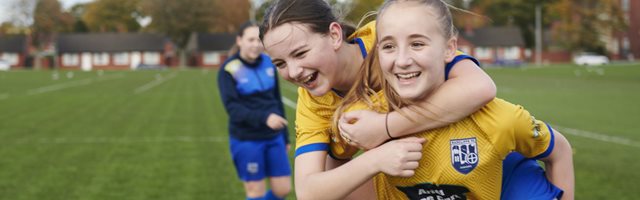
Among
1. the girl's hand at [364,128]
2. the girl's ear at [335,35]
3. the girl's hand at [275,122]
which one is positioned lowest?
the girl's hand at [275,122]

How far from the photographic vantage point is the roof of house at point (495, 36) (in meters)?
105

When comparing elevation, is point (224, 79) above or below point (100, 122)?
above

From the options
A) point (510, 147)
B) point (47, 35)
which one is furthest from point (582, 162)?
point (47, 35)

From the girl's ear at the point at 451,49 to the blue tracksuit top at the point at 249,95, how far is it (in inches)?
A: 163

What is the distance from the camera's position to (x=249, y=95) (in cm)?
720

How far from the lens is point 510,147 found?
2.88 metres

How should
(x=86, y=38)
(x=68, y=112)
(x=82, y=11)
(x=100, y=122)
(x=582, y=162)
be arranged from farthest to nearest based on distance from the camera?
(x=82, y=11) → (x=86, y=38) → (x=68, y=112) → (x=100, y=122) → (x=582, y=162)

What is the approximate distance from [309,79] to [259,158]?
4.32 meters

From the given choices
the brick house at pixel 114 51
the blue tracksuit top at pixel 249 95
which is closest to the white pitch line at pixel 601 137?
the blue tracksuit top at pixel 249 95

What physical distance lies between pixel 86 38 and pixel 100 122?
313 feet

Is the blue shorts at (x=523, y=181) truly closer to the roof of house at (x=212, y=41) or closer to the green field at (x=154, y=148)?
the green field at (x=154, y=148)

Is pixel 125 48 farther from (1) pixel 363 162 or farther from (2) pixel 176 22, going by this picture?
(1) pixel 363 162

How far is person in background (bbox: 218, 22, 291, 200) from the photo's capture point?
7016 millimetres

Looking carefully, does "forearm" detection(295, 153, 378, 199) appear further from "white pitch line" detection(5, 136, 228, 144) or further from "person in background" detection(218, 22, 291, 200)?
"white pitch line" detection(5, 136, 228, 144)
